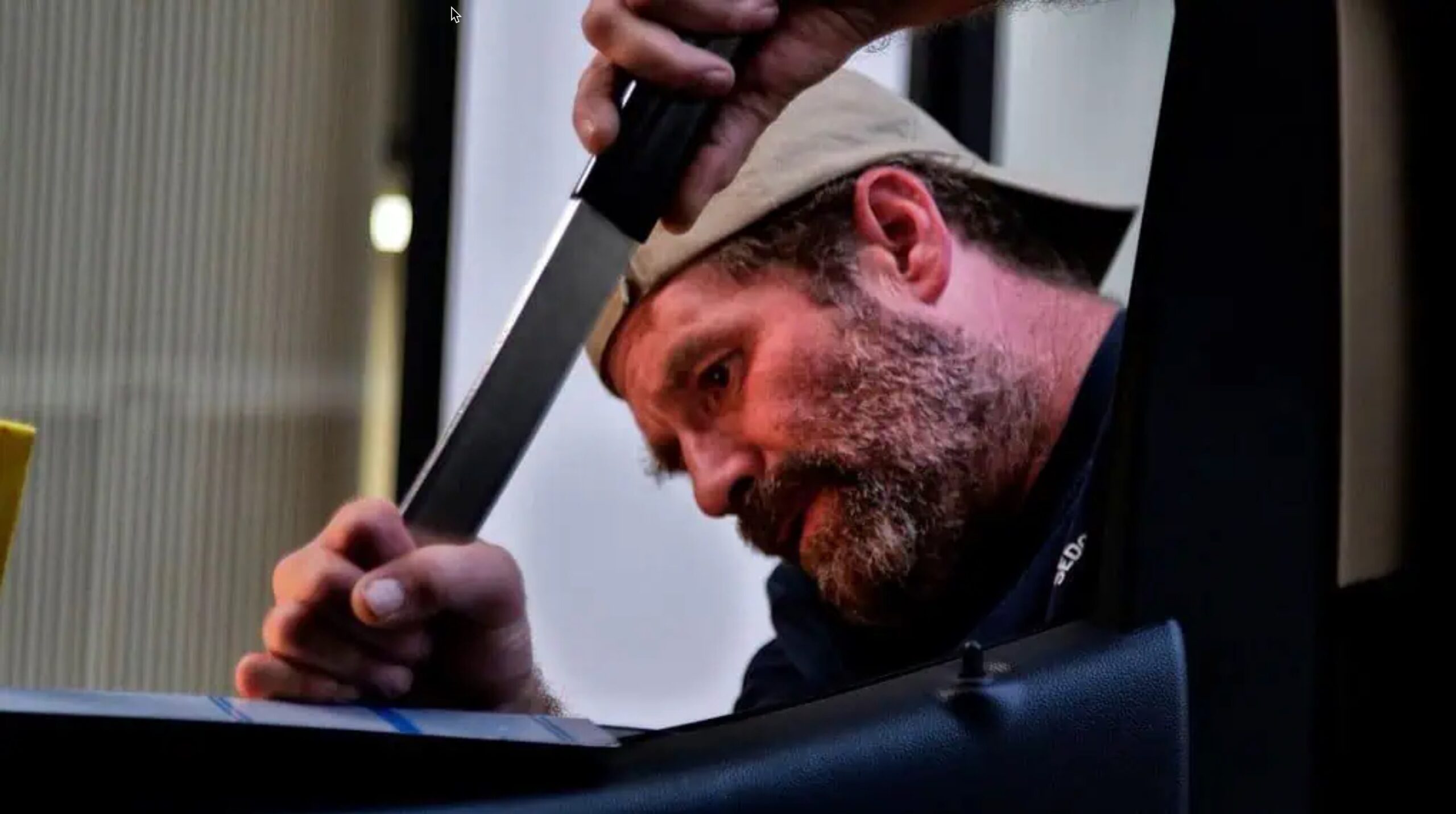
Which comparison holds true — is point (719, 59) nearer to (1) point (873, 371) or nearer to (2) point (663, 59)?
(2) point (663, 59)

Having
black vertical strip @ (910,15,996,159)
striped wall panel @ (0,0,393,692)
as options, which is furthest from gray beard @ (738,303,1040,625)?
striped wall panel @ (0,0,393,692)

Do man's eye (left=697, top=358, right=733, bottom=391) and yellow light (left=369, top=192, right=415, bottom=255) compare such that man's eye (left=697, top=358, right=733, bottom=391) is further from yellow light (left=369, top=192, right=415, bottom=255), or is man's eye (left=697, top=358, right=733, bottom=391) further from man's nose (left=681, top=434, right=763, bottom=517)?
yellow light (left=369, top=192, right=415, bottom=255)

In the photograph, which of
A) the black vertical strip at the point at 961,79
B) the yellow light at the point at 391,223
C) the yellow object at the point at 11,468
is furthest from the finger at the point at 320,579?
the yellow light at the point at 391,223

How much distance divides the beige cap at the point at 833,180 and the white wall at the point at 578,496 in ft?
0.10

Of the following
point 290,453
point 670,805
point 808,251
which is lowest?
point 670,805

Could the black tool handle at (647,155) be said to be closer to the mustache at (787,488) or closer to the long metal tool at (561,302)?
the long metal tool at (561,302)

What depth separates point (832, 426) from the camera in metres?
0.74

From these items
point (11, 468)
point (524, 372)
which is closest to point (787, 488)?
point (524, 372)

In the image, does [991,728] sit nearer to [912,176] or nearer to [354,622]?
[354,622]

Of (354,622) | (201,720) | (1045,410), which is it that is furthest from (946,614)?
(201,720)

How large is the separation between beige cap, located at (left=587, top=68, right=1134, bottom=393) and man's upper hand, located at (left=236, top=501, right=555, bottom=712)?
15 cm

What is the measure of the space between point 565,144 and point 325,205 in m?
0.26

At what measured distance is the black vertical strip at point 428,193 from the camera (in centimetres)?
78

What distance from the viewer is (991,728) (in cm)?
34
